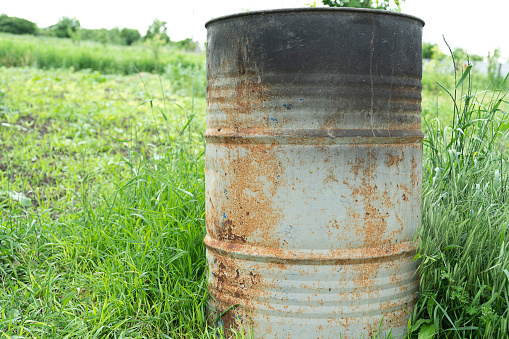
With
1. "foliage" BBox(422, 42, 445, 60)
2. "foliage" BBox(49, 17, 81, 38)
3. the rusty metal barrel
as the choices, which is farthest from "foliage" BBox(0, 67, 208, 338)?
"foliage" BBox(49, 17, 81, 38)

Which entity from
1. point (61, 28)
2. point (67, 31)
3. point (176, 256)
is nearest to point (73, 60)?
point (176, 256)

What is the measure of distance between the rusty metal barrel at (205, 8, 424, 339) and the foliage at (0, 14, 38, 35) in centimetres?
3707

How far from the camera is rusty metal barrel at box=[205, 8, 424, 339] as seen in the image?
1634 mm

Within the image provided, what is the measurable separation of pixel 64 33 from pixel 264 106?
102ft

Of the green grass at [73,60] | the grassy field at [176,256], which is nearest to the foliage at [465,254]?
the grassy field at [176,256]

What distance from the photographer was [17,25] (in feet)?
111

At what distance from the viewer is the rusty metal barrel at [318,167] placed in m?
1.63

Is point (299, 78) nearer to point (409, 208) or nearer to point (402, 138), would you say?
point (402, 138)

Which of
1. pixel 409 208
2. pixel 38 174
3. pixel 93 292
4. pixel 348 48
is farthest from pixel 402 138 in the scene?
pixel 38 174

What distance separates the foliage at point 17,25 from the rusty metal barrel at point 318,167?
122ft

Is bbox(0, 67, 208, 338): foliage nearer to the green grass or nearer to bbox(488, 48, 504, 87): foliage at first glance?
bbox(488, 48, 504, 87): foliage

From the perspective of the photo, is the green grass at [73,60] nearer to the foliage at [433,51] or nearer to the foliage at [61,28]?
the foliage at [433,51]

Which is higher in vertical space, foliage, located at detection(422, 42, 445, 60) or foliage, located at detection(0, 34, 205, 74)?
foliage, located at detection(422, 42, 445, 60)

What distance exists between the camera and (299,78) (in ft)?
5.36
